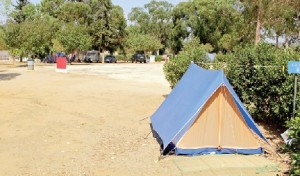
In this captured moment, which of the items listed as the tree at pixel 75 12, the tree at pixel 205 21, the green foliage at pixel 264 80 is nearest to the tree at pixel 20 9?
the tree at pixel 75 12

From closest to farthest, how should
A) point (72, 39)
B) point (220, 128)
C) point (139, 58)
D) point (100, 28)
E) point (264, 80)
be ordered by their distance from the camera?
point (220, 128) → point (264, 80) → point (72, 39) → point (100, 28) → point (139, 58)

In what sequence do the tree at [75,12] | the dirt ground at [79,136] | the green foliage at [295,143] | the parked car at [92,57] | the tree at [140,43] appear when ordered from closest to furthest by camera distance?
the green foliage at [295,143] → the dirt ground at [79,136] → the tree at [75,12] → the parked car at [92,57] → the tree at [140,43]

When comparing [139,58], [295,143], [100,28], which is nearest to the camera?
[295,143]

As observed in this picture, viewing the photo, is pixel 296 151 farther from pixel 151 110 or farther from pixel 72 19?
pixel 72 19

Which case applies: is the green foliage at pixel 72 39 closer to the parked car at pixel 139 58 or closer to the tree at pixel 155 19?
the parked car at pixel 139 58

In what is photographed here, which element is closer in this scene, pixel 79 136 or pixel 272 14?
pixel 79 136

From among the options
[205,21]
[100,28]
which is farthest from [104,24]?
[205,21]

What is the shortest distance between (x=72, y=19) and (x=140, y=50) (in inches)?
504

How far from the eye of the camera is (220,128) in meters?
7.42

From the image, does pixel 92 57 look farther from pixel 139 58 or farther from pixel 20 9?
pixel 20 9

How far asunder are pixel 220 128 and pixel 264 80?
2.56 m

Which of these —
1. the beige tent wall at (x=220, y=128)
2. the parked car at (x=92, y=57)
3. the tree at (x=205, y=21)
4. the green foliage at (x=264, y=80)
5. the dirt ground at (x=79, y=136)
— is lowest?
the dirt ground at (x=79, y=136)

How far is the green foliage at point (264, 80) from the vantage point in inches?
336

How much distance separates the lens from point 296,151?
16.0ft
